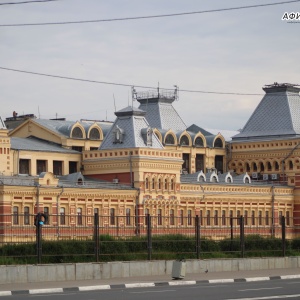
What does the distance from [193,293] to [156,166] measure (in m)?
45.3

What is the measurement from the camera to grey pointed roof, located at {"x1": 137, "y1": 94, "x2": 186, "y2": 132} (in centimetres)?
Answer: 9125

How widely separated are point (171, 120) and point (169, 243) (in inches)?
1809

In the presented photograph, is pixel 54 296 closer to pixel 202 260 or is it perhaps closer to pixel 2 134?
pixel 202 260

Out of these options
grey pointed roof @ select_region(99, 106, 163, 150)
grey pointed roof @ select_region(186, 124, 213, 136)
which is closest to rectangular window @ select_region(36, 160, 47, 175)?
grey pointed roof @ select_region(99, 106, 163, 150)

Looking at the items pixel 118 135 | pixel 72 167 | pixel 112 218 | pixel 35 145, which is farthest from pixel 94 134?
pixel 112 218

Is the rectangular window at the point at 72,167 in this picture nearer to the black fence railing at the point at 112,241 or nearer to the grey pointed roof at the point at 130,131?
the grey pointed roof at the point at 130,131

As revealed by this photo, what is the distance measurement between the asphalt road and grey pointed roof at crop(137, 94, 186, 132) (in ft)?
169

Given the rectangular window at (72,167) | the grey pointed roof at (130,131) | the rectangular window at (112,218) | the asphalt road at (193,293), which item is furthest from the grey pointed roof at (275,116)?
the asphalt road at (193,293)

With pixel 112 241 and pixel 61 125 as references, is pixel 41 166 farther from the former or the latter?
pixel 112 241

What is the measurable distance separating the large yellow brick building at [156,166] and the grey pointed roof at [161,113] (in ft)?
0.26

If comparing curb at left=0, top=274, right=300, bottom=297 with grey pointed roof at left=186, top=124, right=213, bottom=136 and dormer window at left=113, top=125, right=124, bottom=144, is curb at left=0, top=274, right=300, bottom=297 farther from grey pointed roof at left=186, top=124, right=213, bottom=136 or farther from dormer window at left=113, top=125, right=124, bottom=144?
grey pointed roof at left=186, top=124, right=213, bottom=136

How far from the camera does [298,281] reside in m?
41.0

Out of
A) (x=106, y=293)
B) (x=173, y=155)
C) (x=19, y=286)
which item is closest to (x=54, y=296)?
(x=106, y=293)

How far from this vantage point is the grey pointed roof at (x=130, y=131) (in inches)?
3150
